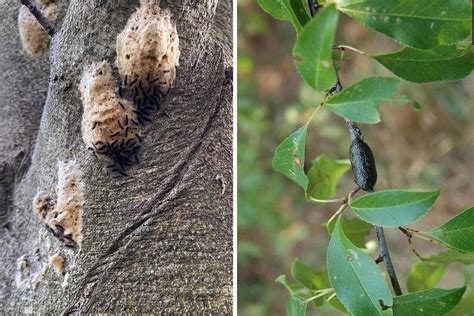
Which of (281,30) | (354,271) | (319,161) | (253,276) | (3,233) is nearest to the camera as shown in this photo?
(354,271)

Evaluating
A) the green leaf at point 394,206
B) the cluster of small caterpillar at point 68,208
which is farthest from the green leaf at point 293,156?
the cluster of small caterpillar at point 68,208

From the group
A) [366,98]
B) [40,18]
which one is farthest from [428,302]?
[40,18]

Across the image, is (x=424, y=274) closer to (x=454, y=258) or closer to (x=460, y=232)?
(x=454, y=258)

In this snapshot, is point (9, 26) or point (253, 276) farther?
point (253, 276)

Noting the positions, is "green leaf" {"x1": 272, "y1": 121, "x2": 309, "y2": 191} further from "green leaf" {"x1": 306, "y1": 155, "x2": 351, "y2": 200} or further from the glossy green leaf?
"green leaf" {"x1": 306, "y1": 155, "x2": 351, "y2": 200}

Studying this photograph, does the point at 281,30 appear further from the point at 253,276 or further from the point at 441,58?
the point at 441,58

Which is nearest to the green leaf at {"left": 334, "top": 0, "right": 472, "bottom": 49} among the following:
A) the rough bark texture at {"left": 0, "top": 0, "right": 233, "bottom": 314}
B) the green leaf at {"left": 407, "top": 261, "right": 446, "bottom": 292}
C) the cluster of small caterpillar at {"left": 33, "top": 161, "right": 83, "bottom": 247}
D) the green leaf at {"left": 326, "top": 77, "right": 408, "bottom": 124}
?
the green leaf at {"left": 326, "top": 77, "right": 408, "bottom": 124}

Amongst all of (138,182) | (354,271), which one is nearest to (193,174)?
(138,182)
